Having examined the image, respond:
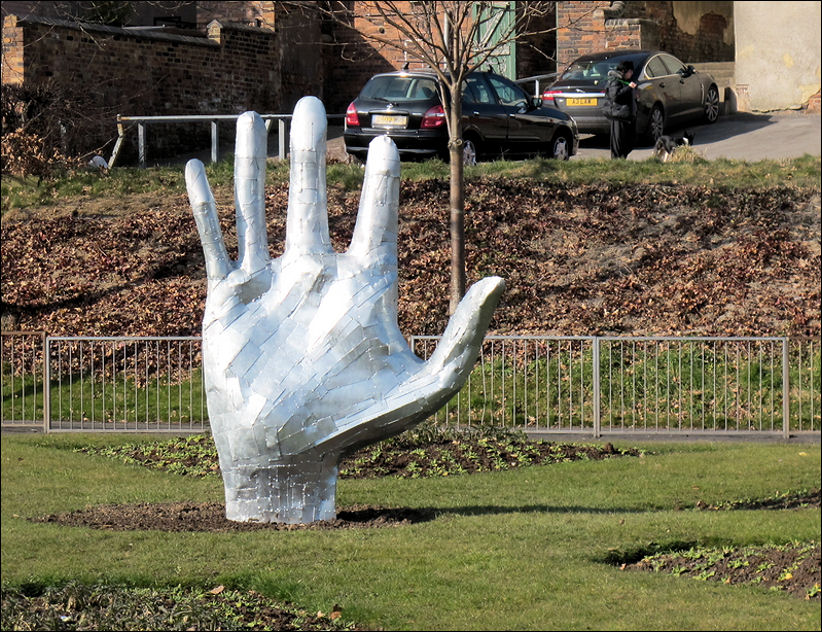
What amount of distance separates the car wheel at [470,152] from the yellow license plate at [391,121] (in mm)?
1037

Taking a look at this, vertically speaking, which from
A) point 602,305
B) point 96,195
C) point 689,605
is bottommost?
point 689,605

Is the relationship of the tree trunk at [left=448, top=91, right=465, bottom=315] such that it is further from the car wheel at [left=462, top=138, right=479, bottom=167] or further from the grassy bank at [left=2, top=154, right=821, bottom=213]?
the car wheel at [left=462, top=138, right=479, bottom=167]

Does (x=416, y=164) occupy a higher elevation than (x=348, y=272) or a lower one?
higher

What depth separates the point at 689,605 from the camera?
5.95m

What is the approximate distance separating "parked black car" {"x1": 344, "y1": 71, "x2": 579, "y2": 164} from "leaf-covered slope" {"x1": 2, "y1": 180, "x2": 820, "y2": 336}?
4.39 feet

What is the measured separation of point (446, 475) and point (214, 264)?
3.53m

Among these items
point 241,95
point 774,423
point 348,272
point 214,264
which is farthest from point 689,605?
point 241,95

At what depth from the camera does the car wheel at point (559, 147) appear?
72.2 feet

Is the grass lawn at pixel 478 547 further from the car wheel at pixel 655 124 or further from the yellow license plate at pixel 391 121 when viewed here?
the car wheel at pixel 655 124

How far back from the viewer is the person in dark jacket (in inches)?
837

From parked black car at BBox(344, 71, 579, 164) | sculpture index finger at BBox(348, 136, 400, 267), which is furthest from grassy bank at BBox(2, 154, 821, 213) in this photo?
sculpture index finger at BBox(348, 136, 400, 267)

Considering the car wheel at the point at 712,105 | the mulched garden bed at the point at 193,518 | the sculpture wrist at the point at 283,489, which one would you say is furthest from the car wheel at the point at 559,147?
the sculpture wrist at the point at 283,489

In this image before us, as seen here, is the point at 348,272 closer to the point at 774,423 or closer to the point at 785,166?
the point at 774,423

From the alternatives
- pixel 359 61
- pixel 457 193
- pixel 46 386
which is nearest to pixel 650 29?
pixel 359 61
